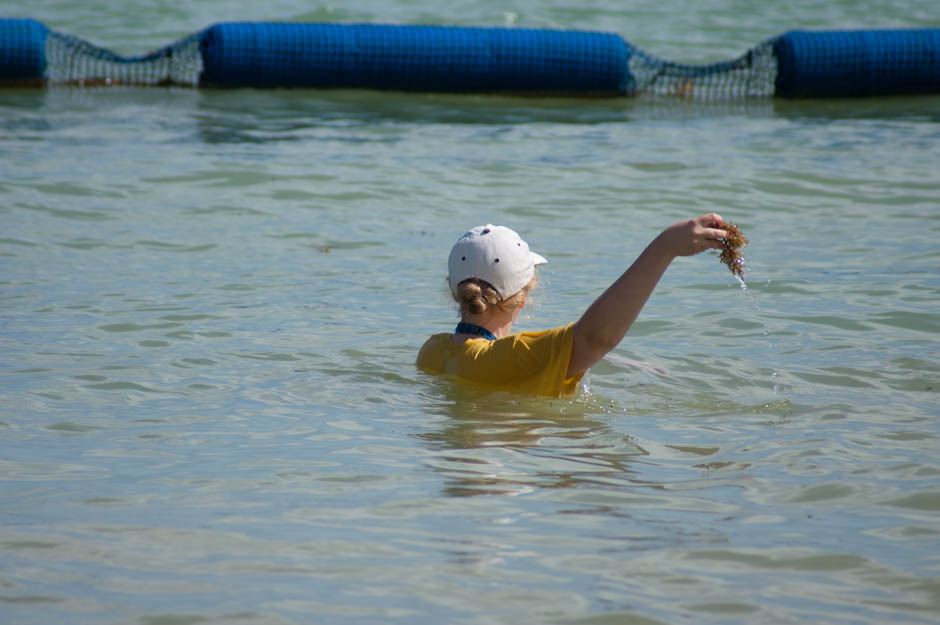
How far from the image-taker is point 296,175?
32.8ft

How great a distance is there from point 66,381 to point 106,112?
8237mm

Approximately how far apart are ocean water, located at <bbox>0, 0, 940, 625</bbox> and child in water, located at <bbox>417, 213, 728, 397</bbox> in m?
0.18

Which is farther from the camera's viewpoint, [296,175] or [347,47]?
[347,47]

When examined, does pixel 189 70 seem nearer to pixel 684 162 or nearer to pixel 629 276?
pixel 684 162

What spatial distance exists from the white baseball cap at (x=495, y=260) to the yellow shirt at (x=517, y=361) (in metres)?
0.22

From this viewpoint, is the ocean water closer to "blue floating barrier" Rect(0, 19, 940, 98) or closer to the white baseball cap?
the white baseball cap

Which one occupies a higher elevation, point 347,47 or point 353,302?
point 347,47

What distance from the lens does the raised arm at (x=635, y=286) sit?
3.91m

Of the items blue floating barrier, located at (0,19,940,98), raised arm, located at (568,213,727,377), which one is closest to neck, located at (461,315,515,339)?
raised arm, located at (568,213,727,377)

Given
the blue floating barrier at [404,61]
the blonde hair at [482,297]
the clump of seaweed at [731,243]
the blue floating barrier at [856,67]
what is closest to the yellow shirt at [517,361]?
the blonde hair at [482,297]

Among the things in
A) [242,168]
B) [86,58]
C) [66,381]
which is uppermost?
[86,58]

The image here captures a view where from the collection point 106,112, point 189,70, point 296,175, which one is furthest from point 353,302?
point 189,70

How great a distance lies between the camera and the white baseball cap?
4.52 m

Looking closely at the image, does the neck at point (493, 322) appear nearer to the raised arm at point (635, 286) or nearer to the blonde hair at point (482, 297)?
the blonde hair at point (482, 297)
